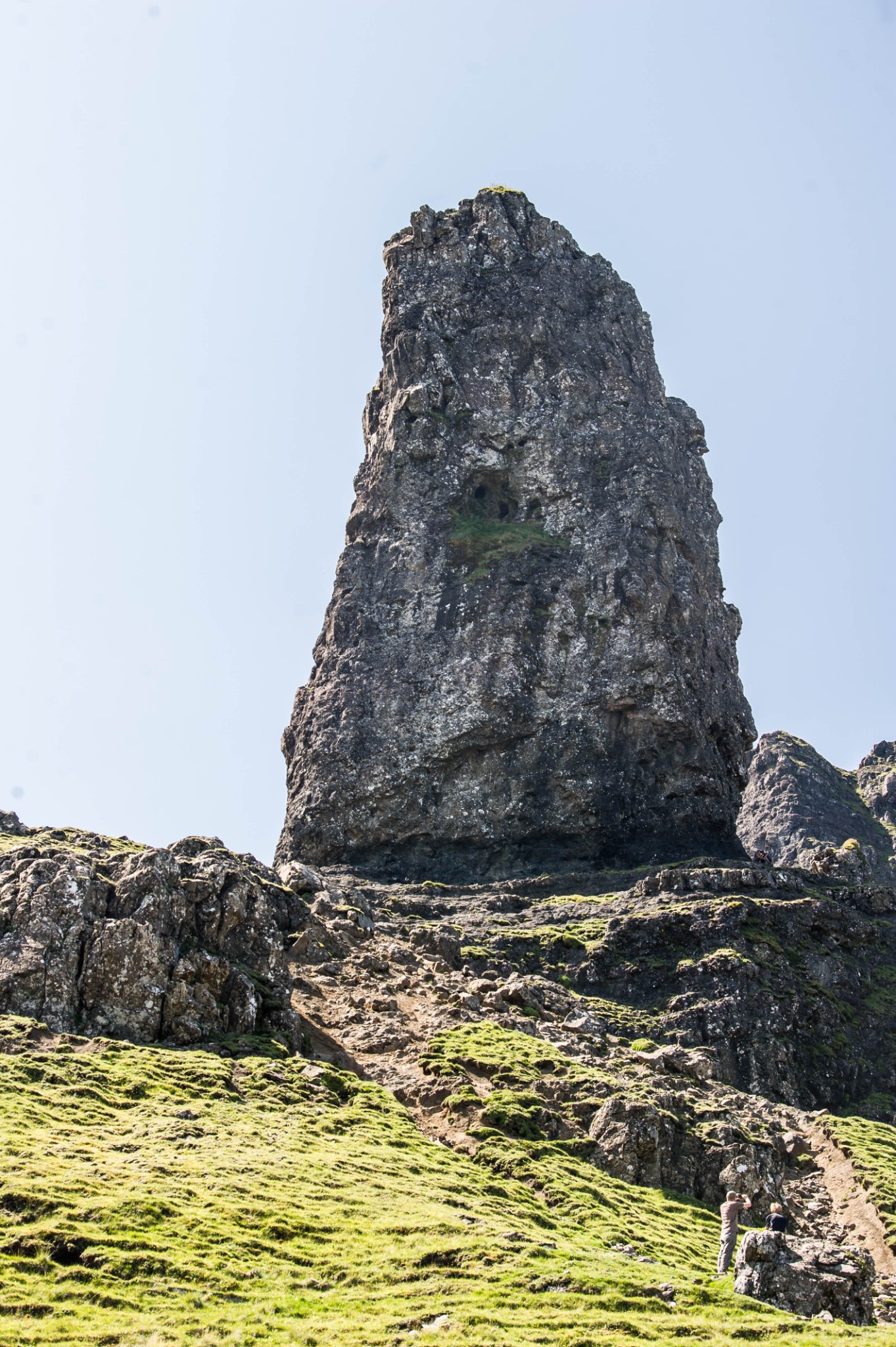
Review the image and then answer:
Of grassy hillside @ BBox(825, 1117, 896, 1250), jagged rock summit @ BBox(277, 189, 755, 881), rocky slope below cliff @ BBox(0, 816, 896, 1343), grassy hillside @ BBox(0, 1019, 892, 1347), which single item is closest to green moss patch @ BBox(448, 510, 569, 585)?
jagged rock summit @ BBox(277, 189, 755, 881)

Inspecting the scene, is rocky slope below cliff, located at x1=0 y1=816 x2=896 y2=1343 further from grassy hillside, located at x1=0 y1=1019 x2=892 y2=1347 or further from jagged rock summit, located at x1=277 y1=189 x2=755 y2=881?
jagged rock summit, located at x1=277 y1=189 x2=755 y2=881

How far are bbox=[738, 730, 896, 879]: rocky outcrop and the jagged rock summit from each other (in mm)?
40352

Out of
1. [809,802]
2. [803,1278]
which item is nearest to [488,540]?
[809,802]

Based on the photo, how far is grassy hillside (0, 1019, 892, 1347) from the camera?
24.6 meters

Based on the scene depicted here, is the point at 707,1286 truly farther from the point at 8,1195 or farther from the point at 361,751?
the point at 361,751

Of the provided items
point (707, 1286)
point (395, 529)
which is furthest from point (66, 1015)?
point (395, 529)

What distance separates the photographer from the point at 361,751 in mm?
92188

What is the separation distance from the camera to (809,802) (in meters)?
142

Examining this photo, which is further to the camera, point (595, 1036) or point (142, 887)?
point (595, 1036)

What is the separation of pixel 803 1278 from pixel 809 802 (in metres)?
118

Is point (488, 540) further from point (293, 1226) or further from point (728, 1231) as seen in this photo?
point (293, 1226)

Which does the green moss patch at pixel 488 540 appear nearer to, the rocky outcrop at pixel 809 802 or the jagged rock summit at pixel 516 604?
the jagged rock summit at pixel 516 604

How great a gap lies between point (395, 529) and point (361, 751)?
66.3 ft

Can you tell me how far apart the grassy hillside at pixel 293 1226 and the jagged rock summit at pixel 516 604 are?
154 ft
